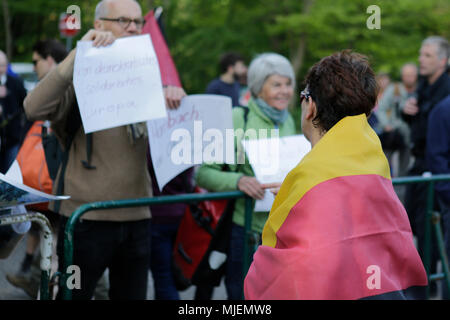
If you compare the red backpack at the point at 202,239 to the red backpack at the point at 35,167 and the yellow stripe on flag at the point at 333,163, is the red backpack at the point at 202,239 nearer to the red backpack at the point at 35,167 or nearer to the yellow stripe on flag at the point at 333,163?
the red backpack at the point at 35,167

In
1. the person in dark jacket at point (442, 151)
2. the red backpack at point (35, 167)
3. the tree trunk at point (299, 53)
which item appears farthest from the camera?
the tree trunk at point (299, 53)

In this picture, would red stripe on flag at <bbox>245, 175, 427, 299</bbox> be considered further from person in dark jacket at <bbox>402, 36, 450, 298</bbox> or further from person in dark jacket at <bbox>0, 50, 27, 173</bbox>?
person in dark jacket at <bbox>0, 50, 27, 173</bbox>

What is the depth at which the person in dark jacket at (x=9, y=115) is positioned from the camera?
6449mm

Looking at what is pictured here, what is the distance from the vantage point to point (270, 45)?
19656 mm

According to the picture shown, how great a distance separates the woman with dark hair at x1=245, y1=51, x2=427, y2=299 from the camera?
2055mm

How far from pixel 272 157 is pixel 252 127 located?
0.25 m

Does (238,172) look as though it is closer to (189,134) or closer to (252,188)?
(252,188)

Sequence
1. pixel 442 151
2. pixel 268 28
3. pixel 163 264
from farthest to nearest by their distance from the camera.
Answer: pixel 268 28 → pixel 442 151 → pixel 163 264

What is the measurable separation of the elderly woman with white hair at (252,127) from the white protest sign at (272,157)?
10 centimetres

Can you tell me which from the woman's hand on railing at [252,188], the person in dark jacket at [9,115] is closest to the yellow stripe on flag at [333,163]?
the woman's hand on railing at [252,188]

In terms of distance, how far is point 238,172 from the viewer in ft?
12.5

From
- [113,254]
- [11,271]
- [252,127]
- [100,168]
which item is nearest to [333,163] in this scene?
[100,168]

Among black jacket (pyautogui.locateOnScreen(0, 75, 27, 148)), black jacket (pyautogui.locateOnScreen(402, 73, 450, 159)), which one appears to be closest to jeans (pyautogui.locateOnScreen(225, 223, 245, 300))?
black jacket (pyautogui.locateOnScreen(402, 73, 450, 159))

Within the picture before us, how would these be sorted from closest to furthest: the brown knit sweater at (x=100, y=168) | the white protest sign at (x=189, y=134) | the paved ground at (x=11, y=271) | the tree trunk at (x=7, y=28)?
the brown knit sweater at (x=100, y=168) < the white protest sign at (x=189, y=134) < the paved ground at (x=11, y=271) < the tree trunk at (x=7, y=28)
